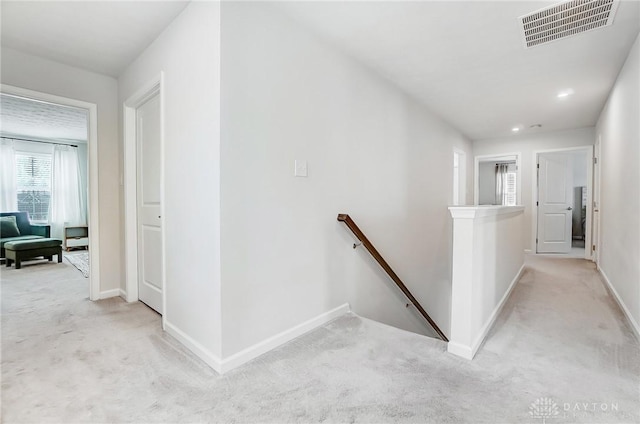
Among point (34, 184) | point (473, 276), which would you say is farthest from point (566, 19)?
point (34, 184)

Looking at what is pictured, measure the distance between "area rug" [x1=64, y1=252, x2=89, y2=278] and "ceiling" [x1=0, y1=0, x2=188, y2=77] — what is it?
2796 millimetres

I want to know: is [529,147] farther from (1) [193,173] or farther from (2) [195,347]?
(2) [195,347]

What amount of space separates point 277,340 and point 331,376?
0.50 meters

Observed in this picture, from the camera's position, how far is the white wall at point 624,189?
2.38 m

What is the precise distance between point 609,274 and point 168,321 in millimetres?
4585

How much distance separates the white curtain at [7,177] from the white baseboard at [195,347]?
19.8 ft

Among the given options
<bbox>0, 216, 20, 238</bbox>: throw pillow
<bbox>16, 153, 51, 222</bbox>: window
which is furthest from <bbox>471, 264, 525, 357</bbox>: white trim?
<bbox>16, 153, 51, 222</bbox>: window

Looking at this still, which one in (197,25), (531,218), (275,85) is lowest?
(531,218)

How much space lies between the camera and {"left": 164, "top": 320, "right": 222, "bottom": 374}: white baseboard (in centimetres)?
178

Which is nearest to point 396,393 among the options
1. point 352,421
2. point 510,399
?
point 352,421

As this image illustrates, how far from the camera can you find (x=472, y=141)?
6.41 meters

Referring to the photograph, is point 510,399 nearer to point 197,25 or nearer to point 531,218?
point 197,25

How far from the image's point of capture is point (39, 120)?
489cm

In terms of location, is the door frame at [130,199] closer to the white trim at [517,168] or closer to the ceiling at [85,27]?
the ceiling at [85,27]
